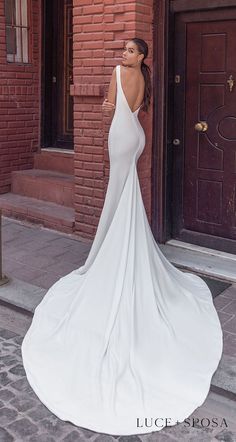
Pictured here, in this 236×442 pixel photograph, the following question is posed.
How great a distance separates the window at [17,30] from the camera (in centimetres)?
729

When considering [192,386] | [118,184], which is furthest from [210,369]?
[118,184]

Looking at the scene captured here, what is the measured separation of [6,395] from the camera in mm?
3393

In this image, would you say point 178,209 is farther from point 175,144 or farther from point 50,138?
point 50,138

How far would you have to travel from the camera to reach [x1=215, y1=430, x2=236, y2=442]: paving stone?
2999 millimetres

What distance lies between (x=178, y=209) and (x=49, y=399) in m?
2.94

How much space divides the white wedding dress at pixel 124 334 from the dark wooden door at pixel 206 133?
1185 mm

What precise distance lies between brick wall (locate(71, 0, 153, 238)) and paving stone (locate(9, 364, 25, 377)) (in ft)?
8.08

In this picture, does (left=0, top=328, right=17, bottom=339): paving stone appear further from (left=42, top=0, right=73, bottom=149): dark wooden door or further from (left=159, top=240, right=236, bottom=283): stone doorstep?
(left=42, top=0, right=73, bottom=149): dark wooden door

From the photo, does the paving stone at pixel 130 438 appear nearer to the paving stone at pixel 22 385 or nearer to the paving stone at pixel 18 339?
the paving stone at pixel 22 385

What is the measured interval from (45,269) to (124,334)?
1.86m

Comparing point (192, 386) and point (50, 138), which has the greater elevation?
point (50, 138)

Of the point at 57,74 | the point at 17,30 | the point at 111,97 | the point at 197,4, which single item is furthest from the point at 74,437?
the point at 17,30

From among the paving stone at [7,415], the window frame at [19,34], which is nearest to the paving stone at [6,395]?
the paving stone at [7,415]

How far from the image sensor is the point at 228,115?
5266mm
